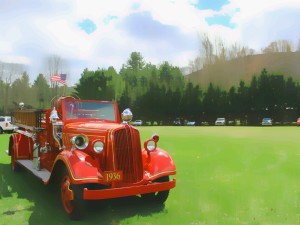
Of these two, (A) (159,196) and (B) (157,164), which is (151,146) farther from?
(A) (159,196)

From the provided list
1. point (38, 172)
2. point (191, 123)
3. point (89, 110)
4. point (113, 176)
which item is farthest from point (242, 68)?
point (113, 176)

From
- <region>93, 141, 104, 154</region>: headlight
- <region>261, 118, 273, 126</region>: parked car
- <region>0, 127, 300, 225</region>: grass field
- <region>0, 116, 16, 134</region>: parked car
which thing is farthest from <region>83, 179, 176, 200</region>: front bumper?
<region>261, 118, 273, 126</region>: parked car

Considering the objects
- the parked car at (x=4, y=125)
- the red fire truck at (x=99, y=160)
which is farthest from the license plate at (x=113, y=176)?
the parked car at (x=4, y=125)

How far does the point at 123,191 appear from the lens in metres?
5.83

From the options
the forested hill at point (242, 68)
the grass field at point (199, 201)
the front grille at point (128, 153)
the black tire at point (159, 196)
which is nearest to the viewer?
the grass field at point (199, 201)

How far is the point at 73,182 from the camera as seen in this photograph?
5727 mm

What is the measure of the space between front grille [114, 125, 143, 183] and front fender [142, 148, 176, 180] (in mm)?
311

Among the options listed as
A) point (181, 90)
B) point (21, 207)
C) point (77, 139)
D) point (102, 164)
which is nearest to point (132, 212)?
point (102, 164)

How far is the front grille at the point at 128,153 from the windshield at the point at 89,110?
1.95 meters

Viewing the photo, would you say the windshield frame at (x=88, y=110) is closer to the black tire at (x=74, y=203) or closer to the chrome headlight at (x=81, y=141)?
the chrome headlight at (x=81, y=141)

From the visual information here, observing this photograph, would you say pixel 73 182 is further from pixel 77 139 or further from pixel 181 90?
pixel 181 90

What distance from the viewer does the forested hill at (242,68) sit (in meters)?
89.1

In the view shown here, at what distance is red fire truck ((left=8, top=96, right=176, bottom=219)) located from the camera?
5848mm

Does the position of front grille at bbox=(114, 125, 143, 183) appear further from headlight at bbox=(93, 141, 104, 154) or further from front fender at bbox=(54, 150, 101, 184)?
front fender at bbox=(54, 150, 101, 184)
